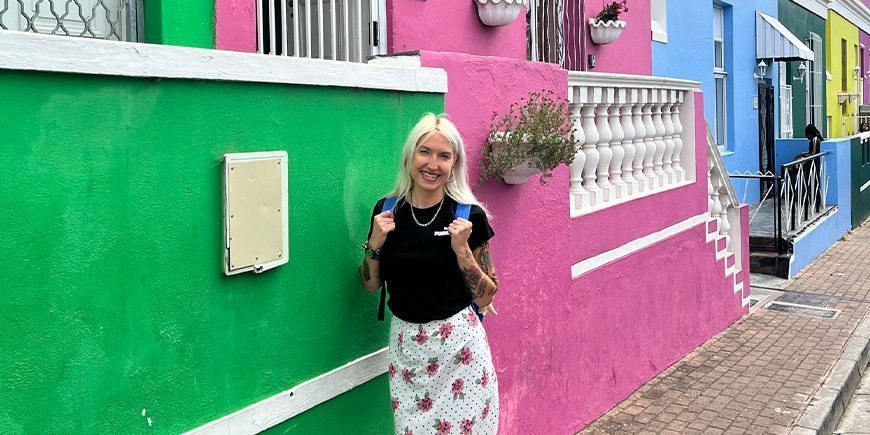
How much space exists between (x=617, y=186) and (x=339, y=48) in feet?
7.16

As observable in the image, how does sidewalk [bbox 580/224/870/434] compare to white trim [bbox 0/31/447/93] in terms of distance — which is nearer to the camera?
white trim [bbox 0/31/447/93]

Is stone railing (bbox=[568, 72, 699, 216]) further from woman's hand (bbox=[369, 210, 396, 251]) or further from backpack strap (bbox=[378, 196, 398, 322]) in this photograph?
woman's hand (bbox=[369, 210, 396, 251])

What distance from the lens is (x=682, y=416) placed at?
5684 millimetres

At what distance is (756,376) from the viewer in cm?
672

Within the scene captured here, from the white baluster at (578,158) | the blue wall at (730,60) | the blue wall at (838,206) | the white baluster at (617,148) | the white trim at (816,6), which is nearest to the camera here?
the white baluster at (578,158)

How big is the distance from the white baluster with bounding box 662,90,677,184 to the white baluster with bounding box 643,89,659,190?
1.16ft

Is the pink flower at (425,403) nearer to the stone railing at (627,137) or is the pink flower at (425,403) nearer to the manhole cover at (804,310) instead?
the stone railing at (627,137)

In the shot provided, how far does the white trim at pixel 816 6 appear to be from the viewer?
66.8ft

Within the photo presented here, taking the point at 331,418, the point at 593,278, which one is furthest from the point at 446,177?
the point at 593,278

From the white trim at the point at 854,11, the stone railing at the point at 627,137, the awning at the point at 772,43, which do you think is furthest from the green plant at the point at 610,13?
the white trim at the point at 854,11

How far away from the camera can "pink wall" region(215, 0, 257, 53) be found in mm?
4492

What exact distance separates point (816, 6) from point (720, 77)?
8.34m

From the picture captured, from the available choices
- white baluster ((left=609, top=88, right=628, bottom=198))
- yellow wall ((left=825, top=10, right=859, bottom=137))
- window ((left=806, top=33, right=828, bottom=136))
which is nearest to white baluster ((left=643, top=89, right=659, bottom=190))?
white baluster ((left=609, top=88, right=628, bottom=198))

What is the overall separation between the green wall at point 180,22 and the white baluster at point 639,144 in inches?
128
